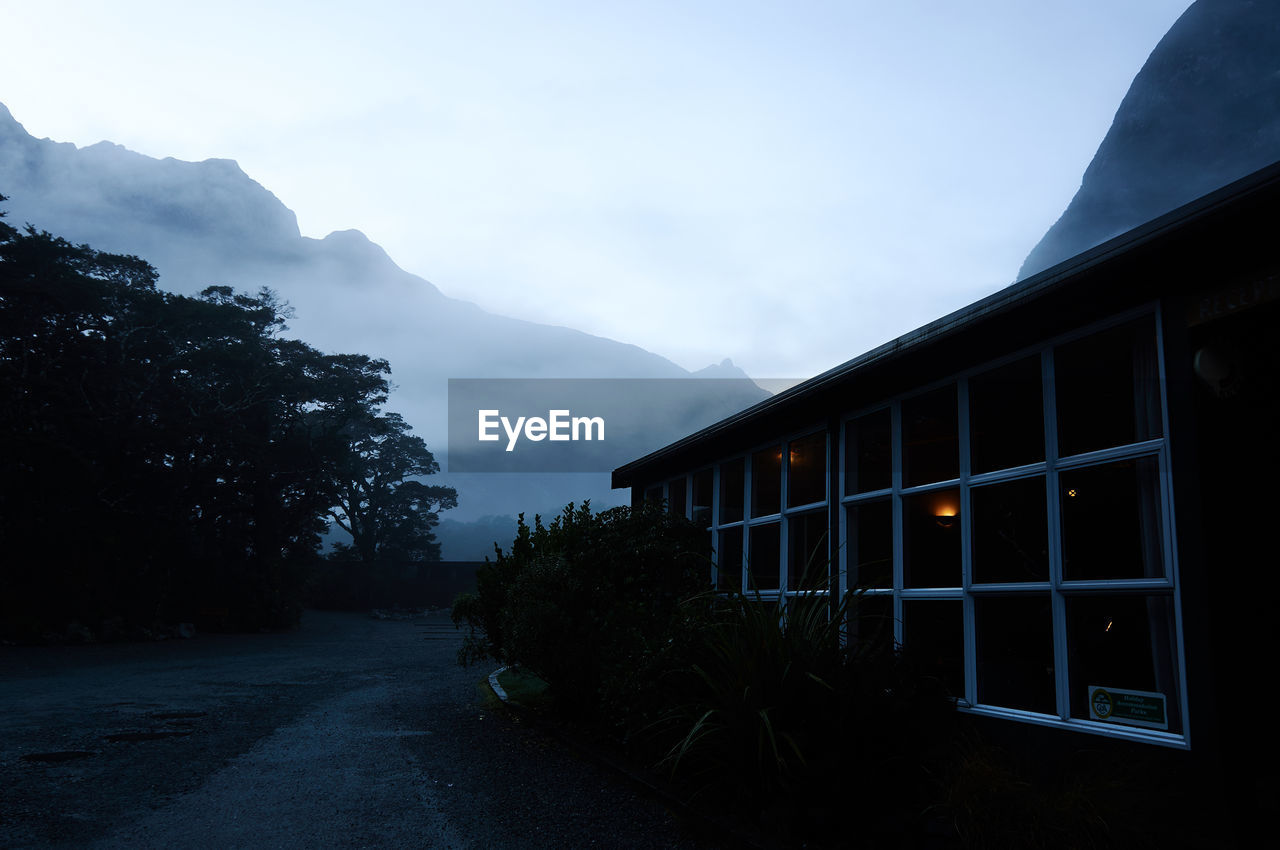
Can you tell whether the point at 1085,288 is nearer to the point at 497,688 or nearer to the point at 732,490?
the point at 732,490

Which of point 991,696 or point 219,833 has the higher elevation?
point 991,696

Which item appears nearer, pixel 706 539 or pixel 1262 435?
pixel 1262 435

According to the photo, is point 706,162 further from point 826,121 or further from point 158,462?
point 158,462

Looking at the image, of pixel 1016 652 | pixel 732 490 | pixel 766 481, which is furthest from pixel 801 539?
pixel 1016 652

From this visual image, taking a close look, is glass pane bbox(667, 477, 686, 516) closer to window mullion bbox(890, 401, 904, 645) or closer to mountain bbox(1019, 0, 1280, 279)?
window mullion bbox(890, 401, 904, 645)

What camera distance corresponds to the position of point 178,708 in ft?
35.1

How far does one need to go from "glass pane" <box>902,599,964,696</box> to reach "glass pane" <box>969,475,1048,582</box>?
1.53ft

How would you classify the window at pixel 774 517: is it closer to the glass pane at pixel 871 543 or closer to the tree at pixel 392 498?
the glass pane at pixel 871 543

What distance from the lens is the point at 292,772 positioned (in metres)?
6.91

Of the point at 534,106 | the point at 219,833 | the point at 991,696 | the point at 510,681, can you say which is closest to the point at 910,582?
the point at 991,696

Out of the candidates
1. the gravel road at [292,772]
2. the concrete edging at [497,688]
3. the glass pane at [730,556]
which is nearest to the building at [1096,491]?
the glass pane at [730,556]

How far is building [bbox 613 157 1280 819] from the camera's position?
4.02 metres

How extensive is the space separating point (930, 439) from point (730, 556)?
12.6ft

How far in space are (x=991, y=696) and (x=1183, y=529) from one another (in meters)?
1.90
